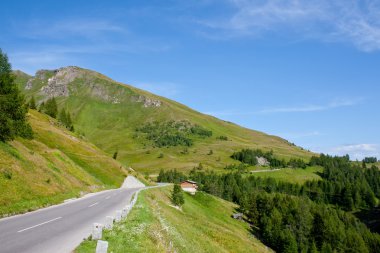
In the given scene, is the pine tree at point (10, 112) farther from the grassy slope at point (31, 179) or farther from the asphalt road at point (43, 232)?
the asphalt road at point (43, 232)

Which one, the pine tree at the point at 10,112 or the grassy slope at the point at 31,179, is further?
the pine tree at the point at 10,112

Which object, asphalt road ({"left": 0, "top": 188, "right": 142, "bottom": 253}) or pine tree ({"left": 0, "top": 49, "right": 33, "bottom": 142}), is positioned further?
pine tree ({"left": 0, "top": 49, "right": 33, "bottom": 142})

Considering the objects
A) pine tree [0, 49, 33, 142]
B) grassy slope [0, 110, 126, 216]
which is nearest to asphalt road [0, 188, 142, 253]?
grassy slope [0, 110, 126, 216]

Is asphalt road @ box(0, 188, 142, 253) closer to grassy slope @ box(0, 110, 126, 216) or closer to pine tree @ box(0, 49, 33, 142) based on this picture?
grassy slope @ box(0, 110, 126, 216)

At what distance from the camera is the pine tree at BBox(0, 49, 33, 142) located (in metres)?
50.1

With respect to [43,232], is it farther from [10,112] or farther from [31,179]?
[10,112]

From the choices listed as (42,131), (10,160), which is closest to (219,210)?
(42,131)

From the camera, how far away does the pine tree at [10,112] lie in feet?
164

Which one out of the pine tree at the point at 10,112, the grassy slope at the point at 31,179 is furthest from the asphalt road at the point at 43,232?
the pine tree at the point at 10,112

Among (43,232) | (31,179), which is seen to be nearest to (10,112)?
(31,179)

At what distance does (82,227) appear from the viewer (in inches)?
985

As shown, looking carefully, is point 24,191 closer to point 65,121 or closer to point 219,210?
point 219,210

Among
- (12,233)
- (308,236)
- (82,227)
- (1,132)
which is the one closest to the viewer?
(12,233)

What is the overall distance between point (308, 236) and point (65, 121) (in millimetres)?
122235
